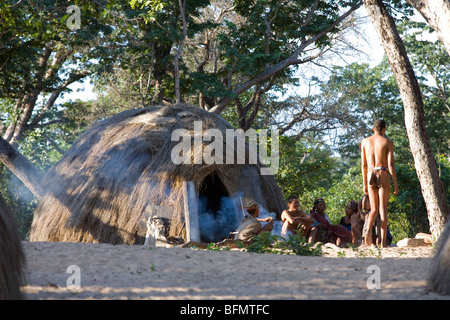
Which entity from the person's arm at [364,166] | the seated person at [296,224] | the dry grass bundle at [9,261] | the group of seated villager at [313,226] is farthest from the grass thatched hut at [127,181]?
the dry grass bundle at [9,261]

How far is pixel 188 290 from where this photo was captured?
3.69 metres

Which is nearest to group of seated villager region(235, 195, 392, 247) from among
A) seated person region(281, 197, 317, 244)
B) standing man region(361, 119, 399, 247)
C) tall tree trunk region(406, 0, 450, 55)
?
seated person region(281, 197, 317, 244)

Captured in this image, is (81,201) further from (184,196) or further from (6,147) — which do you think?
(6,147)

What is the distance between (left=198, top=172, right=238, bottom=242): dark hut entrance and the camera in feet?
32.2

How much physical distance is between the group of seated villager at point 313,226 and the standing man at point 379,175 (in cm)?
38

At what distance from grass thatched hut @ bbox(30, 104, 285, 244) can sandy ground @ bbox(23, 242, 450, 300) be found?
356cm

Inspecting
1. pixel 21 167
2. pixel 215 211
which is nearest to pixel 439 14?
pixel 215 211

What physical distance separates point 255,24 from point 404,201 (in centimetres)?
601

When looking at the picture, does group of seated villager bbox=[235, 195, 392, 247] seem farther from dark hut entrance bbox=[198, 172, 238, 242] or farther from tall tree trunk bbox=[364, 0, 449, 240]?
dark hut entrance bbox=[198, 172, 238, 242]

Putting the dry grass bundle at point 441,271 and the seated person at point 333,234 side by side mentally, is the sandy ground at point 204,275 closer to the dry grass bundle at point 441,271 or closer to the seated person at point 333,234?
the dry grass bundle at point 441,271

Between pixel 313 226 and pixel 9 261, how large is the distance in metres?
5.93

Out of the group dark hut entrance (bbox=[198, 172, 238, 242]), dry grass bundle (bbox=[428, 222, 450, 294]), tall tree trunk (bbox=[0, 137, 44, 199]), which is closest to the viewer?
dry grass bundle (bbox=[428, 222, 450, 294])

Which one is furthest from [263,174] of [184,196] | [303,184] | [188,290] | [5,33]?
[5,33]

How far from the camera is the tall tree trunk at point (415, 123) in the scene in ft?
25.9
